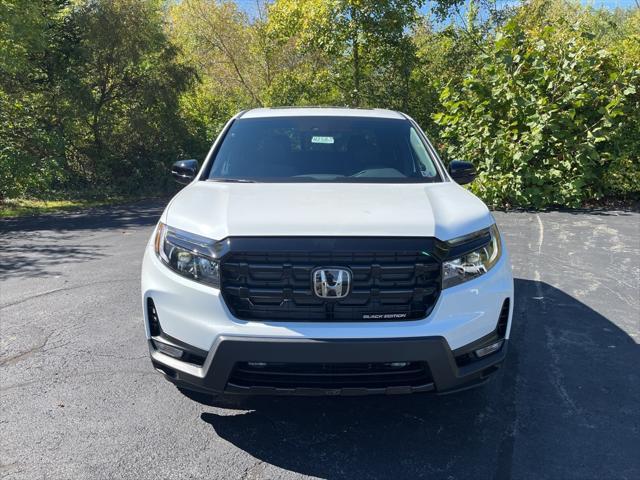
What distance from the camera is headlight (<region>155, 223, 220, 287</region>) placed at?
2.77 metres

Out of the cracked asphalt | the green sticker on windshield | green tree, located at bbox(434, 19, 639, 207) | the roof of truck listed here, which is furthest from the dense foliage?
the green sticker on windshield

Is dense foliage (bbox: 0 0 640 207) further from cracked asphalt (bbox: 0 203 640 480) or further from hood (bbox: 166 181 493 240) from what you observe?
hood (bbox: 166 181 493 240)

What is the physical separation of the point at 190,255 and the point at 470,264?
1481 millimetres

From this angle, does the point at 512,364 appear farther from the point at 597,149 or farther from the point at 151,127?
the point at 151,127

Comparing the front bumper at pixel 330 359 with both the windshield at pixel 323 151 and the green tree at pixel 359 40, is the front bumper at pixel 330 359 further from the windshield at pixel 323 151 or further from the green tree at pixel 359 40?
the green tree at pixel 359 40

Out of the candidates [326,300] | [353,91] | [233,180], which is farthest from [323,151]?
[353,91]

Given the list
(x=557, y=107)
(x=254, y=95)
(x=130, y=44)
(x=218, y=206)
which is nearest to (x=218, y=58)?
(x=254, y=95)

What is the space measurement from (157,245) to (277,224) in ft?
2.64

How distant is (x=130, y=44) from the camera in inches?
584

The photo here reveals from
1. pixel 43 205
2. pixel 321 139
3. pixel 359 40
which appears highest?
pixel 359 40

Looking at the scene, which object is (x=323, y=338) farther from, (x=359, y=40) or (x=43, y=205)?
(x=43, y=205)

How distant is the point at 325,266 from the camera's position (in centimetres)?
270

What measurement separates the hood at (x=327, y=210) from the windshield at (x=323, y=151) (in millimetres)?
297

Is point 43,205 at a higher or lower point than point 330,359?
lower
